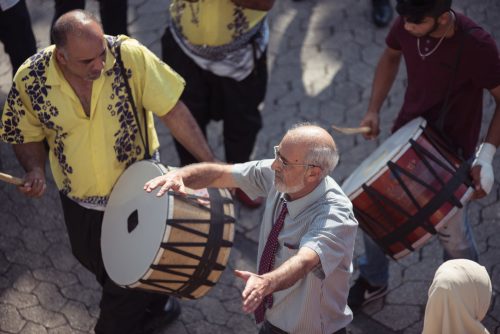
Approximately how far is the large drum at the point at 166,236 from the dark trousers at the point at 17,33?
1797 millimetres

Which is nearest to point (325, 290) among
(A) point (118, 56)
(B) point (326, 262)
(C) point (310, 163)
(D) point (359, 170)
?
(B) point (326, 262)

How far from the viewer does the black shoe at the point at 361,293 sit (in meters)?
4.61

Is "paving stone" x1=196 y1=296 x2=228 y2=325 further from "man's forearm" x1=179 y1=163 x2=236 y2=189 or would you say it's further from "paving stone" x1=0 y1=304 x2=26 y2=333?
"man's forearm" x1=179 y1=163 x2=236 y2=189

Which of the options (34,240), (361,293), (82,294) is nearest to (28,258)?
(34,240)

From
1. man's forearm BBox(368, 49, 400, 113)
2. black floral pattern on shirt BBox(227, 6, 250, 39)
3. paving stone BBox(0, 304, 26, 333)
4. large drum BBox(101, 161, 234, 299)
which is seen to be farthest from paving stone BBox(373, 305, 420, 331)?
paving stone BBox(0, 304, 26, 333)

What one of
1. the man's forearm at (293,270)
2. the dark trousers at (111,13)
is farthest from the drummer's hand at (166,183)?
the dark trousers at (111,13)

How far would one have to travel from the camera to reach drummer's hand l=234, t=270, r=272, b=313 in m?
2.78

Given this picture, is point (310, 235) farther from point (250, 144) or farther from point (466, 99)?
point (250, 144)

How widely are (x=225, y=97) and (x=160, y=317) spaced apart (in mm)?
1392

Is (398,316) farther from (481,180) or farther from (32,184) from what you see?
(32,184)

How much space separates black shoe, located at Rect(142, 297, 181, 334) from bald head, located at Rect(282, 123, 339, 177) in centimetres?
172

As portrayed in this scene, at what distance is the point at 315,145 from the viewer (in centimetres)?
324

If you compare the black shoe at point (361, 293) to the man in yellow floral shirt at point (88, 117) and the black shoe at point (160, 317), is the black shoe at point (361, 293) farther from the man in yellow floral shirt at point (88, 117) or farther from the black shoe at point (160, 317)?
the man in yellow floral shirt at point (88, 117)

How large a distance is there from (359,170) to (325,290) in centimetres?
113
